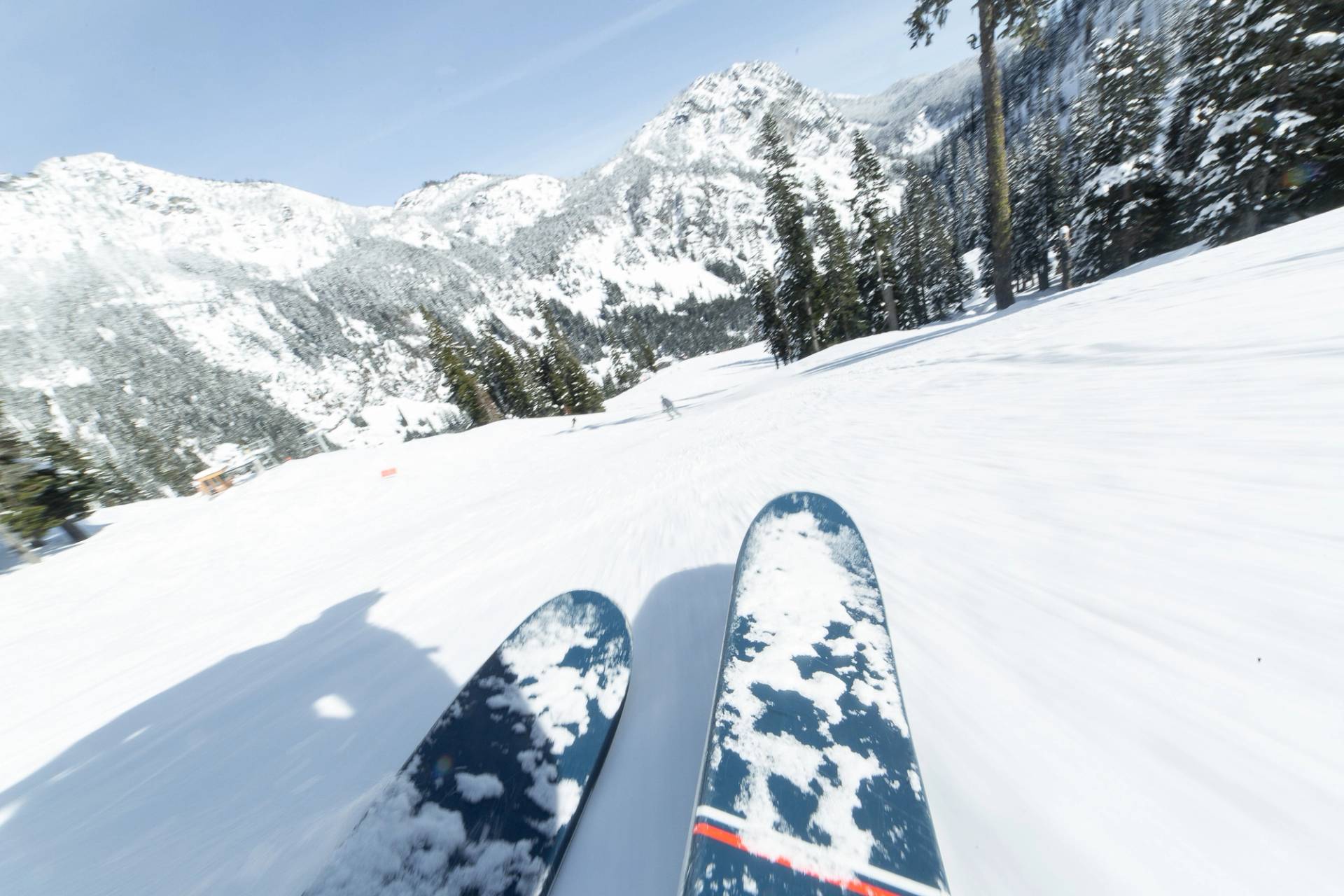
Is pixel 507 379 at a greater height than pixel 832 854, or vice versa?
pixel 507 379

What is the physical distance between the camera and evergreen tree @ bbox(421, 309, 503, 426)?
134 ft

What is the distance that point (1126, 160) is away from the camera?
2638cm

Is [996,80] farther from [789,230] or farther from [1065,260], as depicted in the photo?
[1065,260]

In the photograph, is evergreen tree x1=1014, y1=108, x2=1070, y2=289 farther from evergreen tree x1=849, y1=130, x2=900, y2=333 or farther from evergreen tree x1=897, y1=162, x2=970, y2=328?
evergreen tree x1=849, y1=130, x2=900, y2=333

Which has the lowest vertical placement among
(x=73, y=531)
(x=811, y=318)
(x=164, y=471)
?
(x=73, y=531)

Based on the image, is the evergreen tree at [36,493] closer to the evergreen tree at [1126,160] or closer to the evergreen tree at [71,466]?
the evergreen tree at [71,466]

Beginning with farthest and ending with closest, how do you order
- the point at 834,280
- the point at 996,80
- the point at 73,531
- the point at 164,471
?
the point at 164,471
the point at 834,280
the point at 73,531
the point at 996,80

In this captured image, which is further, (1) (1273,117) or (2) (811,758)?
(1) (1273,117)

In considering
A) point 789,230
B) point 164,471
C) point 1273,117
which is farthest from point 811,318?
point 164,471

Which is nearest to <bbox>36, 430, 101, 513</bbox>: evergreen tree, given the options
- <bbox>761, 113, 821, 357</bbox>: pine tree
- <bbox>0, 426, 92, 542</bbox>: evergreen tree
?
<bbox>0, 426, 92, 542</bbox>: evergreen tree

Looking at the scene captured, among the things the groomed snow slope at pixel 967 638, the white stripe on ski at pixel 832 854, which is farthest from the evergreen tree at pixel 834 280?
the white stripe on ski at pixel 832 854

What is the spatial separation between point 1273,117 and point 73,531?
150 feet

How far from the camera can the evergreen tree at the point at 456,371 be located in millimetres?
40969

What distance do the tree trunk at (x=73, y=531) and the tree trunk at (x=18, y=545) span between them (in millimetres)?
2505
